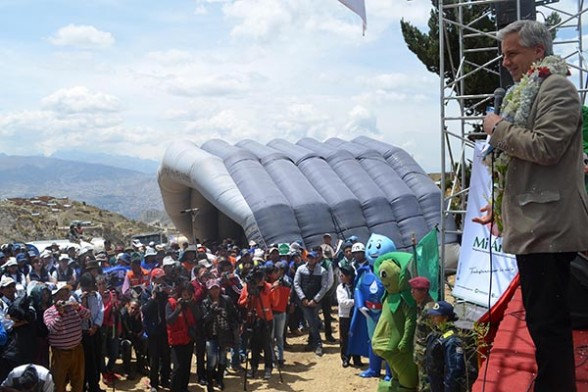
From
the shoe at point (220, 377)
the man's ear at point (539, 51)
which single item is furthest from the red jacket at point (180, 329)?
the man's ear at point (539, 51)

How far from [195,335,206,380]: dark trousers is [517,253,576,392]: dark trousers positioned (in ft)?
21.9

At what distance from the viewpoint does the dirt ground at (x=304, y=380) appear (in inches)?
348

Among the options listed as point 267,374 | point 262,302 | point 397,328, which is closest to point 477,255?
point 397,328

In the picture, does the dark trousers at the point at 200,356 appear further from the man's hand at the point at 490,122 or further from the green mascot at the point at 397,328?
the man's hand at the point at 490,122

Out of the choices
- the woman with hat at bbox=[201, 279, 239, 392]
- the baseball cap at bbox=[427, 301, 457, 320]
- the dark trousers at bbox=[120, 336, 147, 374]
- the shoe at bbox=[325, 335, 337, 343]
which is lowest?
the shoe at bbox=[325, 335, 337, 343]

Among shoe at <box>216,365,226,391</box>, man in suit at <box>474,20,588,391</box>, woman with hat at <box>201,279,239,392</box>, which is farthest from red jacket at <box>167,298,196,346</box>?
man in suit at <box>474,20,588,391</box>

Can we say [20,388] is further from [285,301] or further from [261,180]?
[261,180]

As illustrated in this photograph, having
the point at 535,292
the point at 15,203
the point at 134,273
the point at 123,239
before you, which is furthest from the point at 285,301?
the point at 15,203

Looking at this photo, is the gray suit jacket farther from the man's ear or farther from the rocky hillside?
the rocky hillside

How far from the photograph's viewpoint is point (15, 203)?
147 feet

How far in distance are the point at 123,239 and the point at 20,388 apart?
104 feet

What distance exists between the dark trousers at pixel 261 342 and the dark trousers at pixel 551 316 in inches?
283

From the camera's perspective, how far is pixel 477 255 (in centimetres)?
702

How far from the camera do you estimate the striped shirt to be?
7281 mm
